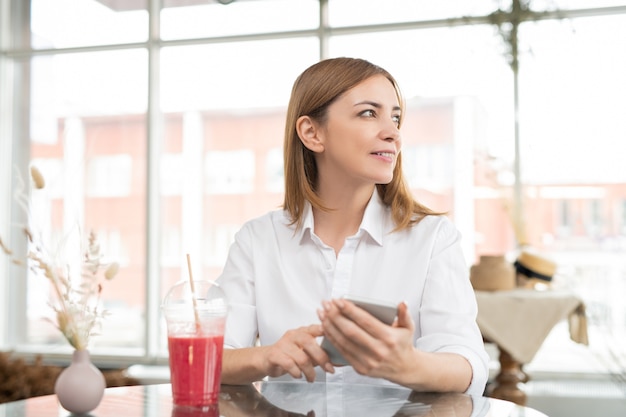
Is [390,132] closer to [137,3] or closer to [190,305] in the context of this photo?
[190,305]

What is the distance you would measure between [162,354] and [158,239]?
78 cm

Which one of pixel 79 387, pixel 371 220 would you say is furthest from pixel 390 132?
pixel 79 387

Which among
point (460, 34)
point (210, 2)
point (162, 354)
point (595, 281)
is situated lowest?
point (162, 354)

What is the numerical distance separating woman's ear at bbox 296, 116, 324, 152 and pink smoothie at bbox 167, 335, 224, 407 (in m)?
0.68

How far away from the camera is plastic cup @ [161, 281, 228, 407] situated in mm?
1141

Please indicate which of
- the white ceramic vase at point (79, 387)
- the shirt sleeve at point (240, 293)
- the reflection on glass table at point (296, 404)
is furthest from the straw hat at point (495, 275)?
the white ceramic vase at point (79, 387)

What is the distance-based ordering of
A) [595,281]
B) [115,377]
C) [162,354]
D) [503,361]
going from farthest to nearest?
1. [162,354]
2. [595,281]
3. [503,361]
4. [115,377]

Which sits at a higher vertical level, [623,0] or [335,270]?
[623,0]

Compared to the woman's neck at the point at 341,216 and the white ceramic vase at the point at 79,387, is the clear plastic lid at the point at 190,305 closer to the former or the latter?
the white ceramic vase at the point at 79,387

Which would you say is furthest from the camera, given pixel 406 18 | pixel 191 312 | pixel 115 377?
pixel 406 18

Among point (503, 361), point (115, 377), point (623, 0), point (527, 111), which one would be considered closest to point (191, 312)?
point (115, 377)

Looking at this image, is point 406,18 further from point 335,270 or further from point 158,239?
point 335,270

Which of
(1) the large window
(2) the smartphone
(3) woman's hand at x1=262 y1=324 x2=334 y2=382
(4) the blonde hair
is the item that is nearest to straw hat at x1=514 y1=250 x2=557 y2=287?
(1) the large window

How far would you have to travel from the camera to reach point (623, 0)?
4.56 metres
